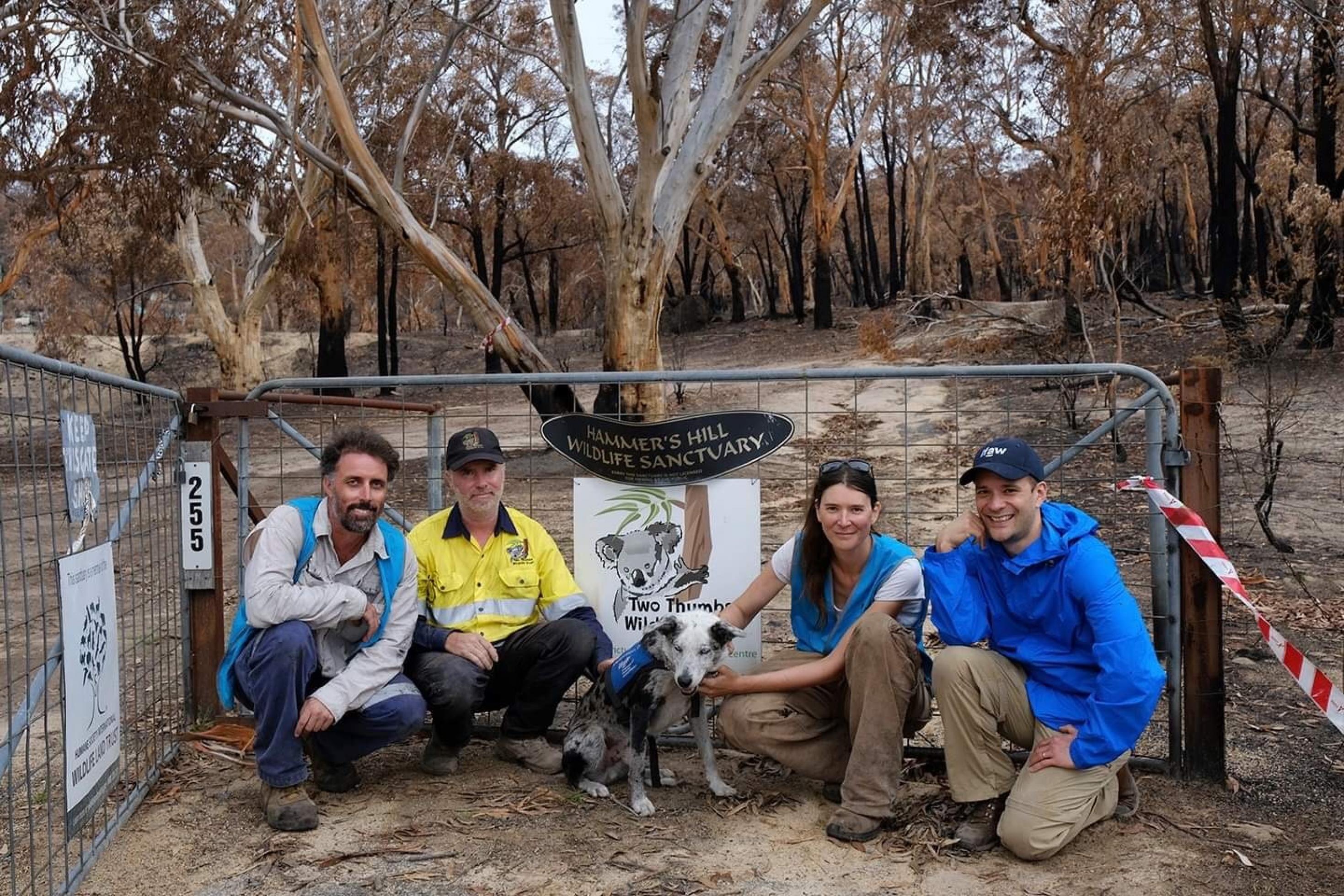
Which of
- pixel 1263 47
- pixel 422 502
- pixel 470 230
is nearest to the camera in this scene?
pixel 422 502

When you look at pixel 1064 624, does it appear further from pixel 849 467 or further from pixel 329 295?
pixel 329 295

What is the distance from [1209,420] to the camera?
13.4 ft

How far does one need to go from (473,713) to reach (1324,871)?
9.37 feet

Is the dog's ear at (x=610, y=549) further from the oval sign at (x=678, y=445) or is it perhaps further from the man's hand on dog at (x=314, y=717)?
the man's hand on dog at (x=314, y=717)

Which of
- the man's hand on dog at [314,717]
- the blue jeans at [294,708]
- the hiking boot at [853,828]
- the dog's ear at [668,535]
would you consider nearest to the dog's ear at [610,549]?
the dog's ear at [668,535]

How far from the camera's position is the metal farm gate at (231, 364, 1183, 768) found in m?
4.18

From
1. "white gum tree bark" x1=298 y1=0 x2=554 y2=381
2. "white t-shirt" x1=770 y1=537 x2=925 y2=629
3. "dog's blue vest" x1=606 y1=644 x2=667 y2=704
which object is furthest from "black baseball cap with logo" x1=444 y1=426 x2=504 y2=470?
"white gum tree bark" x1=298 y1=0 x2=554 y2=381

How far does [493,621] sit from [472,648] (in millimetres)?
208

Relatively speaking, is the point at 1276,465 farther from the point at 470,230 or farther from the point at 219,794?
the point at 470,230

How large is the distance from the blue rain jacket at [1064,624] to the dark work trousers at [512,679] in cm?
135

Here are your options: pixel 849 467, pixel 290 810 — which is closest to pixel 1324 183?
pixel 849 467

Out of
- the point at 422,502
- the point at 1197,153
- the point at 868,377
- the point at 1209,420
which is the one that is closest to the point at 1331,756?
the point at 1209,420

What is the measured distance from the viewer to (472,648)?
413cm

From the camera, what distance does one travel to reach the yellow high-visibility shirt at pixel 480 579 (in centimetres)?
430
